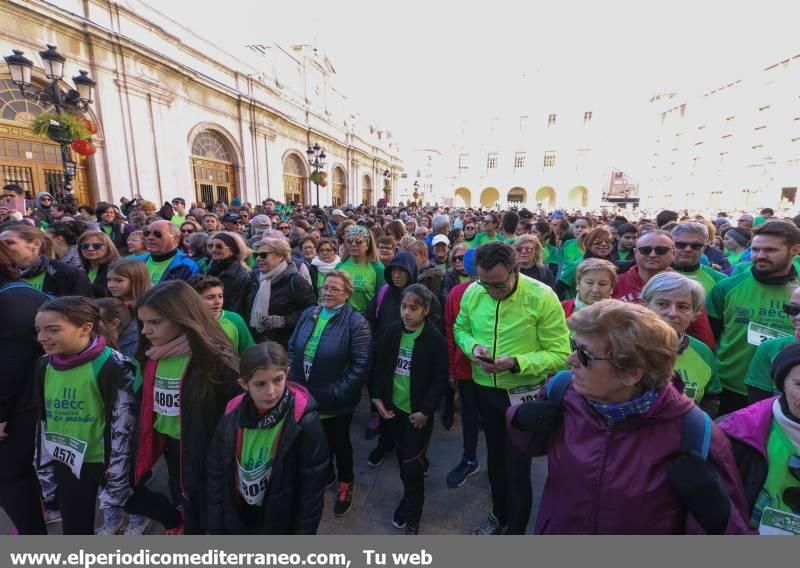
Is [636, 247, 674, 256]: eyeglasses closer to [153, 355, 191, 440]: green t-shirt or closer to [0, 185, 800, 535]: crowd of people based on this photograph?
[0, 185, 800, 535]: crowd of people

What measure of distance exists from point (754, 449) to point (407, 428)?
1.90 m

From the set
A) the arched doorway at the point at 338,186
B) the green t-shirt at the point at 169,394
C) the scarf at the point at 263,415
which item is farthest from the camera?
the arched doorway at the point at 338,186

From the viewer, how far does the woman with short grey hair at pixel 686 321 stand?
2.08 meters

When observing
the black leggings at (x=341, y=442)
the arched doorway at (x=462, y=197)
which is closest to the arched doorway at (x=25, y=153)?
the black leggings at (x=341, y=442)

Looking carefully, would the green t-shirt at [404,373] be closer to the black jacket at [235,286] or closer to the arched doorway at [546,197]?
the black jacket at [235,286]

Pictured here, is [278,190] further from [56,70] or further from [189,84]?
[56,70]

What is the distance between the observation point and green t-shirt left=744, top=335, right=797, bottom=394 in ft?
6.59

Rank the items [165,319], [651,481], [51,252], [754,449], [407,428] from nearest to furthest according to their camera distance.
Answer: [651,481], [754,449], [165,319], [407,428], [51,252]

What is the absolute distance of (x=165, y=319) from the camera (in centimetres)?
212

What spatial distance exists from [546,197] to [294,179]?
37.8 m

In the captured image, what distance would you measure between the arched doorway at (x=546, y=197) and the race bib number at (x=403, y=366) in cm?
5174

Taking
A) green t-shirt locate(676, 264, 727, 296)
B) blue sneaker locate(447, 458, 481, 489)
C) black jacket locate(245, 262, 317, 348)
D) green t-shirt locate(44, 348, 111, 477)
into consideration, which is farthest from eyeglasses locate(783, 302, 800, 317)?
green t-shirt locate(44, 348, 111, 477)

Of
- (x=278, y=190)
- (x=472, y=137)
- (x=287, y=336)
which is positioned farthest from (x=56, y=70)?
(x=472, y=137)

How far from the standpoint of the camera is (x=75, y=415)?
83.7 inches
